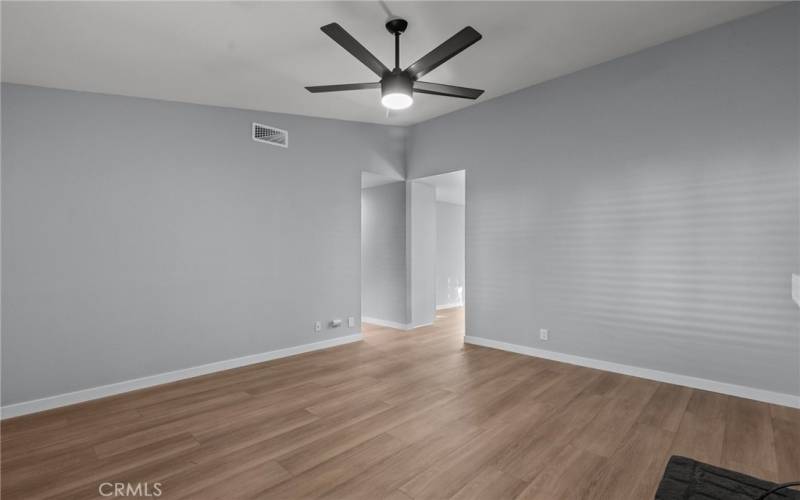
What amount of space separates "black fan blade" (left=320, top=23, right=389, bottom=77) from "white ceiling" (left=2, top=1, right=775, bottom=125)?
412 mm

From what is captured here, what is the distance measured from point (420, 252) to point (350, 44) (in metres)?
3.94

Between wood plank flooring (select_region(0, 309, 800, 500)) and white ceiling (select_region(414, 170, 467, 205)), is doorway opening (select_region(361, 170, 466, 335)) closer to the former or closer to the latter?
white ceiling (select_region(414, 170, 467, 205))

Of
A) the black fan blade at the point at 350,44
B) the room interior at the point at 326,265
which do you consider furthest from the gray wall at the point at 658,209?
the black fan blade at the point at 350,44

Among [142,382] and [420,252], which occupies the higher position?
[420,252]

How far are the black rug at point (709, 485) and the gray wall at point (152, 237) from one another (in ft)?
12.5

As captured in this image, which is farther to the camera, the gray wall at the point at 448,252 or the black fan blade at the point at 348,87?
the gray wall at the point at 448,252

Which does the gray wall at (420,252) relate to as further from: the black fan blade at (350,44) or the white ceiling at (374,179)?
the black fan blade at (350,44)

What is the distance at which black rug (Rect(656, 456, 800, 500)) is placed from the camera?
179 centimetres

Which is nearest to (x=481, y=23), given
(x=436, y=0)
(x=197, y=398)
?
(x=436, y=0)

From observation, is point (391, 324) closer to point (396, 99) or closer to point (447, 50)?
point (396, 99)

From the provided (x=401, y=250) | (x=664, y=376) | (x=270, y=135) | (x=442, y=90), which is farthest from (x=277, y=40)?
(x=664, y=376)

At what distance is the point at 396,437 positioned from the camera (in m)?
2.52

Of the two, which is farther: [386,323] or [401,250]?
[386,323]

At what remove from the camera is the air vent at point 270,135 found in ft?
14.0
